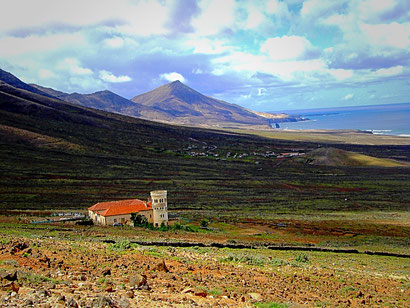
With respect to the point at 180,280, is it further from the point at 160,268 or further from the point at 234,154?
the point at 234,154

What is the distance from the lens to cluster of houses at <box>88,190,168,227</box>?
50.0 metres

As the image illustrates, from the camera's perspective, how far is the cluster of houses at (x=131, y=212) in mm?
50031

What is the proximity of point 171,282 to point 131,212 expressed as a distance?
1411 inches

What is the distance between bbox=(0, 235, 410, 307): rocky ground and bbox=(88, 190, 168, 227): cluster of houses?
25.4 metres

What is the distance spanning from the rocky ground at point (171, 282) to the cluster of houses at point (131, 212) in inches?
1000

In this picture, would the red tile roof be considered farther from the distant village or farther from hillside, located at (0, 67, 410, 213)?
the distant village

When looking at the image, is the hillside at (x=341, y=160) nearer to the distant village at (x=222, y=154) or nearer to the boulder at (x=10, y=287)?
the distant village at (x=222, y=154)

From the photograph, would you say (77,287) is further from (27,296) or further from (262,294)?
(262,294)

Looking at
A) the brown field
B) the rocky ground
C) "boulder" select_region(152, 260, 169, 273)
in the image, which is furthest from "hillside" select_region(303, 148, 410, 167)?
"boulder" select_region(152, 260, 169, 273)

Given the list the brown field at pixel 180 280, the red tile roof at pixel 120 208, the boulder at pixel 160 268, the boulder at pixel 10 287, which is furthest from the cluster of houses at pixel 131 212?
the boulder at pixel 10 287

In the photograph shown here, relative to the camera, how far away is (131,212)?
50.8 metres

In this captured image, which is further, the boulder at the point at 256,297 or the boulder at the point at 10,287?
the boulder at the point at 256,297

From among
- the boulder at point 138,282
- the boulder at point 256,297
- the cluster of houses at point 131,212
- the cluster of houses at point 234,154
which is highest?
the cluster of houses at point 234,154

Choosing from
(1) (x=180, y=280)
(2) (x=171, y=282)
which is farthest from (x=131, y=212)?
(2) (x=171, y=282)
